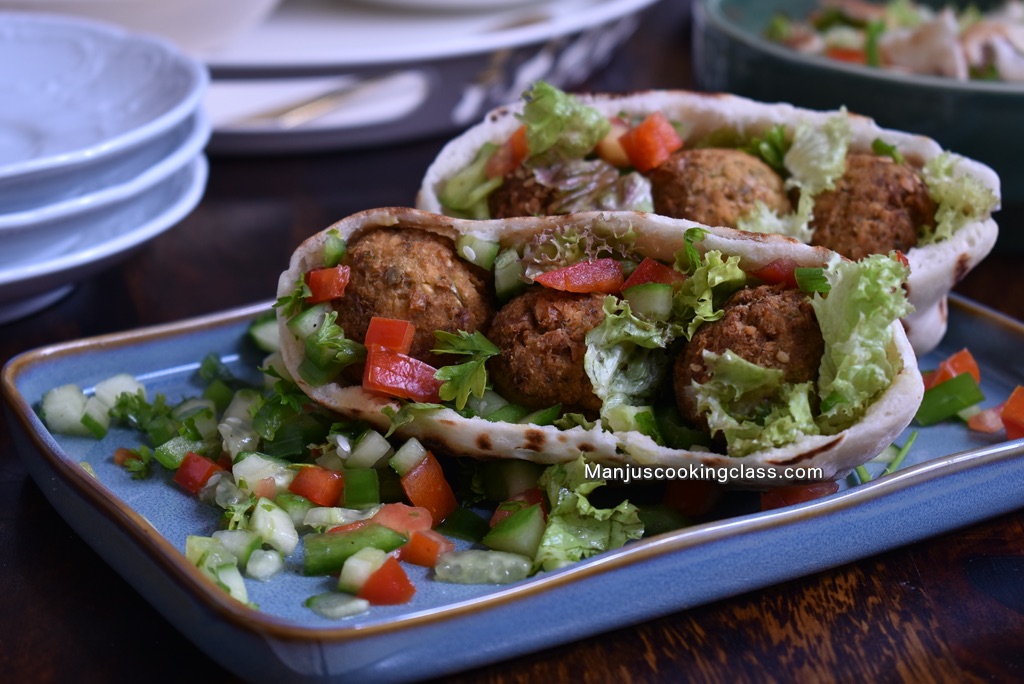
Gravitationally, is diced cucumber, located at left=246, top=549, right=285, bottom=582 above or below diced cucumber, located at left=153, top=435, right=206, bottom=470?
above

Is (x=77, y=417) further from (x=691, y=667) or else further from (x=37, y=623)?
(x=691, y=667)

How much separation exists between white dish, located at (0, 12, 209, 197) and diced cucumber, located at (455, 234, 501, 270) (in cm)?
157

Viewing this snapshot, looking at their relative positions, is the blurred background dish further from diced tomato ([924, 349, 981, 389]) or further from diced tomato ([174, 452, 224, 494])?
diced tomato ([924, 349, 981, 389])

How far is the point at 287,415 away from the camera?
9.95 ft

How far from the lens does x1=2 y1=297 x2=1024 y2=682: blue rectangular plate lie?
2.15m

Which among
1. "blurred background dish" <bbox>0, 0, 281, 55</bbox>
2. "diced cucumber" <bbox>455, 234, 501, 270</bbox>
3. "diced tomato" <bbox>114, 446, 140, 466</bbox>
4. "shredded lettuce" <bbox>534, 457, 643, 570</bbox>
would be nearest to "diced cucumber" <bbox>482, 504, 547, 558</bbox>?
"shredded lettuce" <bbox>534, 457, 643, 570</bbox>

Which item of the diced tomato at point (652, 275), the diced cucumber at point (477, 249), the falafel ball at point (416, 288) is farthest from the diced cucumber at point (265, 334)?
the diced tomato at point (652, 275)

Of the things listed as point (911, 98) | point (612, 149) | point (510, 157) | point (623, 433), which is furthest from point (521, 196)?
point (911, 98)

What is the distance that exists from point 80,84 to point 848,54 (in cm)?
355

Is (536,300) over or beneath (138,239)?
over

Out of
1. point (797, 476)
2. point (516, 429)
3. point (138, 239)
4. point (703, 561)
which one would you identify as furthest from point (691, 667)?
point (138, 239)

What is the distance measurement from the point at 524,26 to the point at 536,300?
3.92 m

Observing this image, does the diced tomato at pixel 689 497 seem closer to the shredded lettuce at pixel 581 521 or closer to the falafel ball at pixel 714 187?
the shredded lettuce at pixel 581 521

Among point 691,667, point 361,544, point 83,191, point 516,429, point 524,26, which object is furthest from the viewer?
point 524,26
